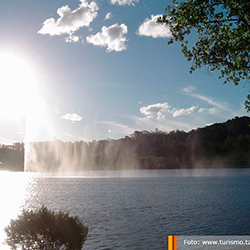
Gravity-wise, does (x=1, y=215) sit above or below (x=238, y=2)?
below

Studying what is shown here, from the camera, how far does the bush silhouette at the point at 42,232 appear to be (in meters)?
11.7

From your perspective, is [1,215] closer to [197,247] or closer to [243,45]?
[197,247]

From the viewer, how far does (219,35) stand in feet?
61.8

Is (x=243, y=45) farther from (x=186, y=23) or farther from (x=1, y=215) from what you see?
(x=1, y=215)

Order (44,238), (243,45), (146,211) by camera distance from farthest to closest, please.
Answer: (146,211)
(243,45)
(44,238)

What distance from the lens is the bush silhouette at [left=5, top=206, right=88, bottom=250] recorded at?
462 inches

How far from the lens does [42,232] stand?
1208cm

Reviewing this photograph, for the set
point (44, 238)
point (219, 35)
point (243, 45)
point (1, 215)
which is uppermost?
point (219, 35)

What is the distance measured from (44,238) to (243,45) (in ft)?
43.6

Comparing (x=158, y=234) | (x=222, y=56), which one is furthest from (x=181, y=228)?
(x=222, y=56)

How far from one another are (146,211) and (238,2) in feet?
81.6

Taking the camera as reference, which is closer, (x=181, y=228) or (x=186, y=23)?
(x=186, y=23)

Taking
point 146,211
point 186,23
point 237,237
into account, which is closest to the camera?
point 186,23

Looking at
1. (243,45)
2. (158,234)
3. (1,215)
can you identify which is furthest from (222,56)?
(1,215)
